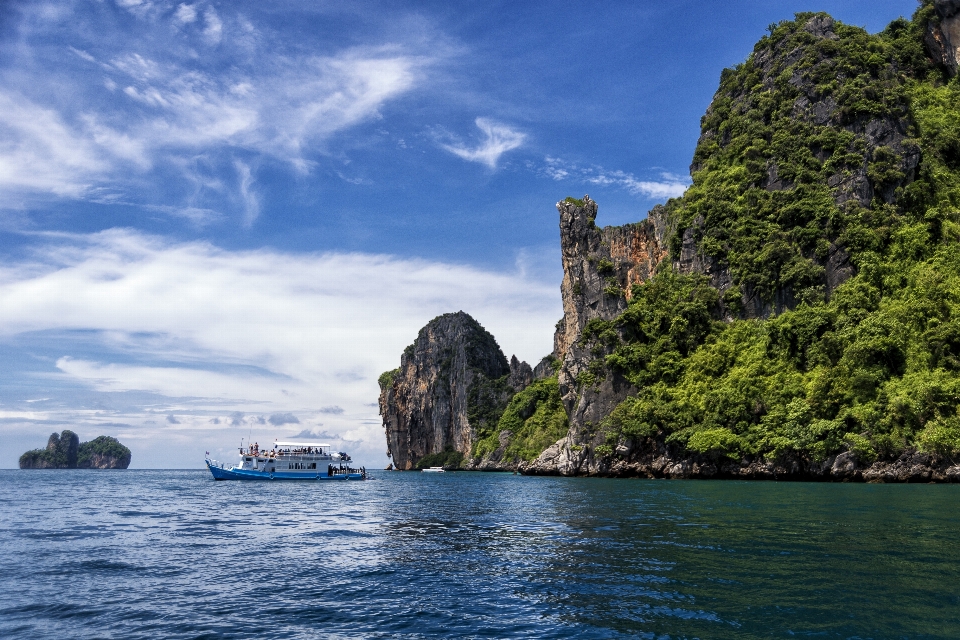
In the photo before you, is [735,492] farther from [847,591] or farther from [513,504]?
[847,591]

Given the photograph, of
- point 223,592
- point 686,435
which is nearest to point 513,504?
point 223,592

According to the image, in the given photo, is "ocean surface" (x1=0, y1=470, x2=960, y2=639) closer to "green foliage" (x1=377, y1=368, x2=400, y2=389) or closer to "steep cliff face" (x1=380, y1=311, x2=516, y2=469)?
"steep cliff face" (x1=380, y1=311, x2=516, y2=469)

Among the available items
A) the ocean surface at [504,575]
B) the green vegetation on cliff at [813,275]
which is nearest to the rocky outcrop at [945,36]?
the green vegetation on cliff at [813,275]

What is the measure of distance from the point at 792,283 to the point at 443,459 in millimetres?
113554

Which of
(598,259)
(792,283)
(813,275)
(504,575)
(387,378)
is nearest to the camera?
(504,575)

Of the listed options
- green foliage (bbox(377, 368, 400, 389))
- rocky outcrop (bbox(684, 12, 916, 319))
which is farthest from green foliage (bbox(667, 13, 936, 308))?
green foliage (bbox(377, 368, 400, 389))

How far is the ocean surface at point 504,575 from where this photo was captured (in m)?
12.1

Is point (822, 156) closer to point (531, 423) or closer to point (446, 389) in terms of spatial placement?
point (531, 423)

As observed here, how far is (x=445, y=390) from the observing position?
6919 inches

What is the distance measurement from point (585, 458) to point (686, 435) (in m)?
15.9

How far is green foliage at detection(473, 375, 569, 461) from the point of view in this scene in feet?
381

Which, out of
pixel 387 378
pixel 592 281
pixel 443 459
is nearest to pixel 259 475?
pixel 592 281

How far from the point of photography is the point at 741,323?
7931 centimetres

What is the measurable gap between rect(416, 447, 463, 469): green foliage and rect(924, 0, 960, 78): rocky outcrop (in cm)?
12770
